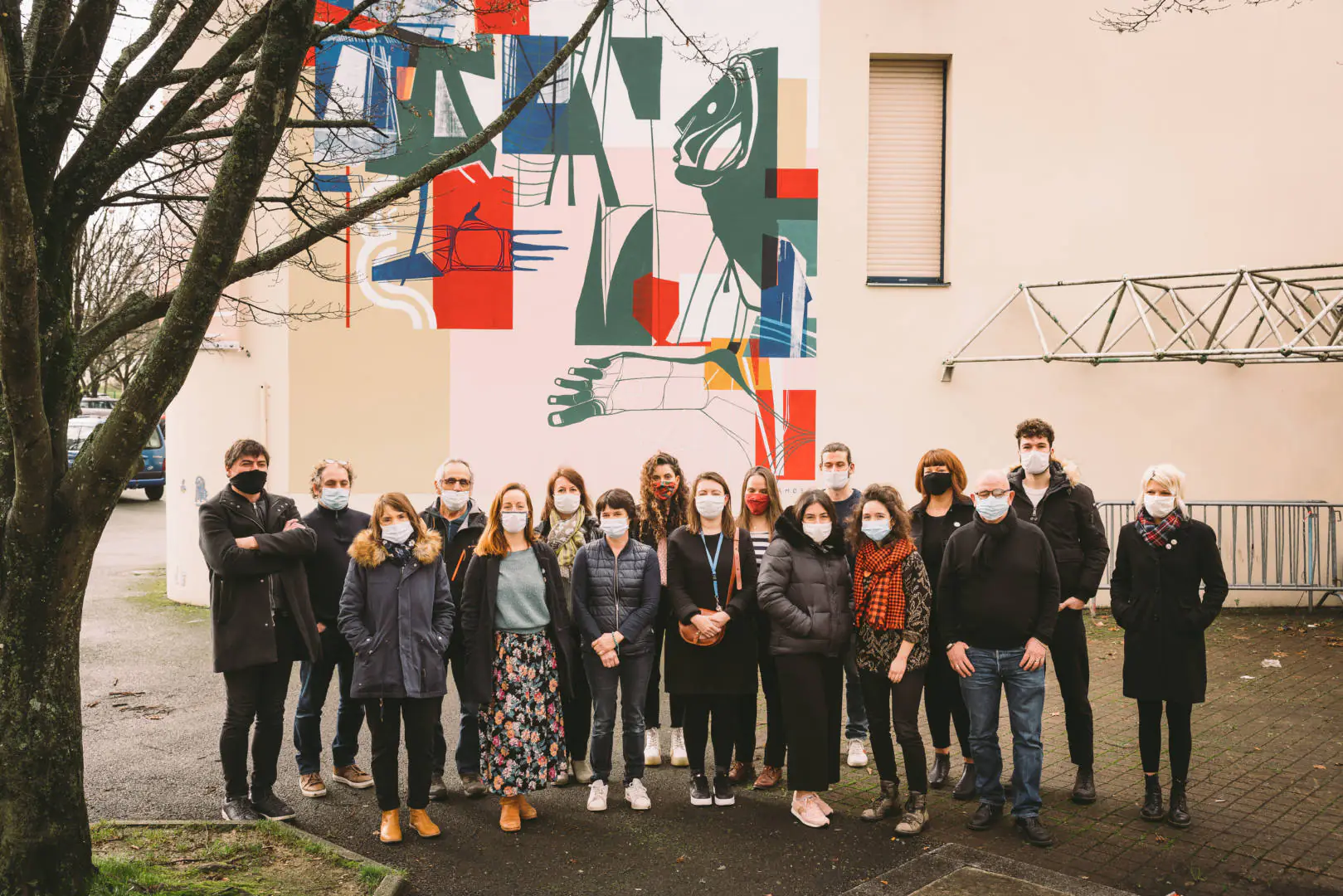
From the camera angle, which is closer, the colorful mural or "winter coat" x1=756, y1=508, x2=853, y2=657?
"winter coat" x1=756, y1=508, x2=853, y2=657

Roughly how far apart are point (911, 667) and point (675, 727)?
6.36 feet

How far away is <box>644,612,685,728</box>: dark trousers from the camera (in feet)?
20.8

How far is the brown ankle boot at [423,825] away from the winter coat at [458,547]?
95 centimetres

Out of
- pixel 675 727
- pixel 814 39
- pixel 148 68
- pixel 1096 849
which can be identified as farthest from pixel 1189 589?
pixel 814 39

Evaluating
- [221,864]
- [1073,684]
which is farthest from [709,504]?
[221,864]

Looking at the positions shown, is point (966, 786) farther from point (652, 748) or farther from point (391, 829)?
point (391, 829)

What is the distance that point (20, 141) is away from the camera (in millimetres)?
4641

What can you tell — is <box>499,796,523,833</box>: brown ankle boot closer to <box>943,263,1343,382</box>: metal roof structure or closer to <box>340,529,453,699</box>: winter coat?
<box>340,529,453,699</box>: winter coat

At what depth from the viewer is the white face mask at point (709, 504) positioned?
20.1ft

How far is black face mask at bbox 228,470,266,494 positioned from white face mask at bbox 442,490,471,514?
1056mm

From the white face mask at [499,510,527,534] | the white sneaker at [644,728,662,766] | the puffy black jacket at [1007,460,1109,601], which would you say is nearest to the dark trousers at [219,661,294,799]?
the white face mask at [499,510,527,534]

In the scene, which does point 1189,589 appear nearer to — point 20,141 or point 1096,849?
point 1096,849

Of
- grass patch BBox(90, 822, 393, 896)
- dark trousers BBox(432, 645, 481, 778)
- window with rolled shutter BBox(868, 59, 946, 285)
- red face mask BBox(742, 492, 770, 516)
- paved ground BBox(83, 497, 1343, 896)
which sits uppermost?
window with rolled shutter BBox(868, 59, 946, 285)

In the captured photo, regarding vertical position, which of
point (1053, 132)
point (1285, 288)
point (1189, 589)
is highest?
point (1053, 132)
